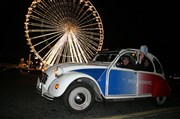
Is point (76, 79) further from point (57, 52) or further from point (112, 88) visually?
point (57, 52)

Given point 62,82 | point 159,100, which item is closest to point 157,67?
point 159,100

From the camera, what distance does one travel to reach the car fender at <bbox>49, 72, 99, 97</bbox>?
5613 mm

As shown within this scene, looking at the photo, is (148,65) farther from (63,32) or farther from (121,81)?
(63,32)

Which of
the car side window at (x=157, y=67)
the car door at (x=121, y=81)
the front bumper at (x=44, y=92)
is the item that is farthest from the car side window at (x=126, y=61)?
the front bumper at (x=44, y=92)

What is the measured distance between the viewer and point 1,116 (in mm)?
4992

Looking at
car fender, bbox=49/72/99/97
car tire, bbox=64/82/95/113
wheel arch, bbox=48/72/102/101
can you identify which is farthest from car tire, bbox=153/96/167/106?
car fender, bbox=49/72/99/97

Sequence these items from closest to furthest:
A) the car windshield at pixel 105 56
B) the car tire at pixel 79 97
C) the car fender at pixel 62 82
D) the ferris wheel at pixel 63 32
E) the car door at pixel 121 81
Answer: the car fender at pixel 62 82, the car tire at pixel 79 97, the car door at pixel 121 81, the car windshield at pixel 105 56, the ferris wheel at pixel 63 32

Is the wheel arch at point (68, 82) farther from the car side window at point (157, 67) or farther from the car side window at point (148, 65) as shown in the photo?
the car side window at point (157, 67)

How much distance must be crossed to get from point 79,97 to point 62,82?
0.69 metres

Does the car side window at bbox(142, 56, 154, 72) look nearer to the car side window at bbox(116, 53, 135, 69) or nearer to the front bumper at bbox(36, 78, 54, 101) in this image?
the car side window at bbox(116, 53, 135, 69)

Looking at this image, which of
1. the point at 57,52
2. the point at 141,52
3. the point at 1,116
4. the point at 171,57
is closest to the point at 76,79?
the point at 1,116

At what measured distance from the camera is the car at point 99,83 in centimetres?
579

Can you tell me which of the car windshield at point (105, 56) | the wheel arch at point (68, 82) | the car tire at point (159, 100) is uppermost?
the car windshield at point (105, 56)

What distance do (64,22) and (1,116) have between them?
53.5 ft
